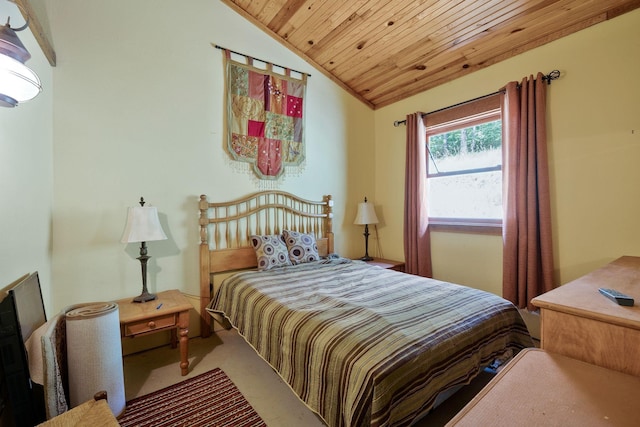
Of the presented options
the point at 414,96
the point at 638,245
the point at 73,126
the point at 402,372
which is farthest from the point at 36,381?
the point at 414,96

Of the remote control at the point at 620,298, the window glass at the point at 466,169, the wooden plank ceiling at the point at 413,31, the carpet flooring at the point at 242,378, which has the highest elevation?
the wooden plank ceiling at the point at 413,31

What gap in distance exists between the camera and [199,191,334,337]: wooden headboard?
2590 millimetres

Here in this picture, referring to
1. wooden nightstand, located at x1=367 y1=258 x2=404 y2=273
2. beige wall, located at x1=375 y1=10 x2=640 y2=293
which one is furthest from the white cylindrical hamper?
beige wall, located at x1=375 y1=10 x2=640 y2=293

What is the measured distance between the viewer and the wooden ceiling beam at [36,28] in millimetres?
1411

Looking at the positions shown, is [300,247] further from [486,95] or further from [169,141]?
[486,95]

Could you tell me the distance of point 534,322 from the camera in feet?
8.41

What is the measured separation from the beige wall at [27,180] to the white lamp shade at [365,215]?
2.87 meters

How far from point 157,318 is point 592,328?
2.29 metres

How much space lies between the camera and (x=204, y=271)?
8.45 feet

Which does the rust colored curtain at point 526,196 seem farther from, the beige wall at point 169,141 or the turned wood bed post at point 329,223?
the turned wood bed post at point 329,223

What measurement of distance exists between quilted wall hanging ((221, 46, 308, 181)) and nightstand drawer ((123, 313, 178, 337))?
5.08ft

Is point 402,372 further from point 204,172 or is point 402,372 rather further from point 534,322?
point 204,172

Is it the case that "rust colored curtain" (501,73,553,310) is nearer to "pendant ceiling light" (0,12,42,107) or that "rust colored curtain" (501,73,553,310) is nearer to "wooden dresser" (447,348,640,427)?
"wooden dresser" (447,348,640,427)

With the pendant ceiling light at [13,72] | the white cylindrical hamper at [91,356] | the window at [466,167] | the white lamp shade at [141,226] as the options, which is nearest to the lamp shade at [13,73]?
the pendant ceiling light at [13,72]
